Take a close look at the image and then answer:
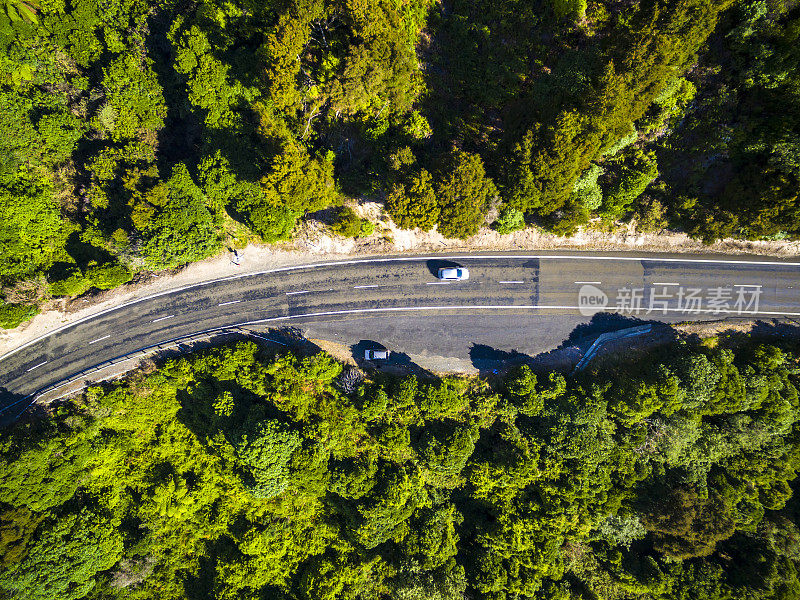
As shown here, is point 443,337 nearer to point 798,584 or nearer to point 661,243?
point 661,243

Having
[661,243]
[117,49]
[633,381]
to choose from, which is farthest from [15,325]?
[661,243]

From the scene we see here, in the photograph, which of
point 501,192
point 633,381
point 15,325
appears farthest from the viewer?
point 15,325

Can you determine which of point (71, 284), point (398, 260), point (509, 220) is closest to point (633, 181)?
point (509, 220)

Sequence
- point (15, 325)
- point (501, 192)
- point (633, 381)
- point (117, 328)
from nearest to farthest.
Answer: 1. point (501, 192)
2. point (633, 381)
3. point (15, 325)
4. point (117, 328)

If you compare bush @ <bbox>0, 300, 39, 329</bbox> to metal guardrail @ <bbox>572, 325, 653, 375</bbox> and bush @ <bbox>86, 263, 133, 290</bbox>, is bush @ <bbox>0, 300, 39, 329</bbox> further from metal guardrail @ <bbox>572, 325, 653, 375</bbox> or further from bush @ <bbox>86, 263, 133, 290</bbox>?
metal guardrail @ <bbox>572, 325, 653, 375</bbox>

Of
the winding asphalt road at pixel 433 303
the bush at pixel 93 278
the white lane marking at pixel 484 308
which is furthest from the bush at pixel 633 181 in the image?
the bush at pixel 93 278

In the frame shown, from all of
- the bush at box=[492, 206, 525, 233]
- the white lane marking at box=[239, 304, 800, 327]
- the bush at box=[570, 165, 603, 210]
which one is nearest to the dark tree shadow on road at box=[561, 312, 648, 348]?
the white lane marking at box=[239, 304, 800, 327]

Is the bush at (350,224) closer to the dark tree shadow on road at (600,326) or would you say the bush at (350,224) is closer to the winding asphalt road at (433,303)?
the winding asphalt road at (433,303)
